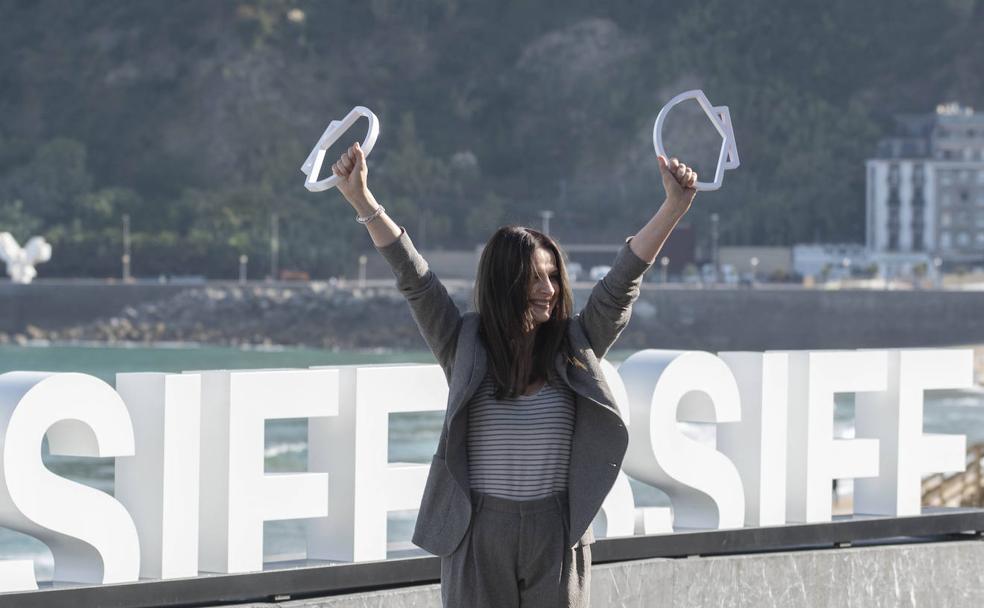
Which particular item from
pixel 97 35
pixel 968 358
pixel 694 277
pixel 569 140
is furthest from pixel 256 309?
pixel 968 358

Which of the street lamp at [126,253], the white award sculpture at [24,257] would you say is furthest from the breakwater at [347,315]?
the street lamp at [126,253]

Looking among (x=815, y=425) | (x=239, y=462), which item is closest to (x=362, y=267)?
(x=815, y=425)

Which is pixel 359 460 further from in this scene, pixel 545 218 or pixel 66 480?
A: pixel 545 218

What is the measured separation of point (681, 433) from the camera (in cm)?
647

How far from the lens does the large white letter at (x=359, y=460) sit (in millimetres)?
5926

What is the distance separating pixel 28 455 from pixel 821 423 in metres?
2.88

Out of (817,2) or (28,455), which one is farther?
(817,2)

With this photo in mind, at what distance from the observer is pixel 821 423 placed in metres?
6.81

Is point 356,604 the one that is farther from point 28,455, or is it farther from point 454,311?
point 454,311

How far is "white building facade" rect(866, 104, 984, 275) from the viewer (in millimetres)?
101000

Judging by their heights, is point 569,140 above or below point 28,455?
above

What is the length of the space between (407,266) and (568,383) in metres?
0.42

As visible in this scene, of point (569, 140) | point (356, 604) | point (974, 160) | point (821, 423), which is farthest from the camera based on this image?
point (569, 140)

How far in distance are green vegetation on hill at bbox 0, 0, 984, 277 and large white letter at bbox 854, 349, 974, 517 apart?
320ft
